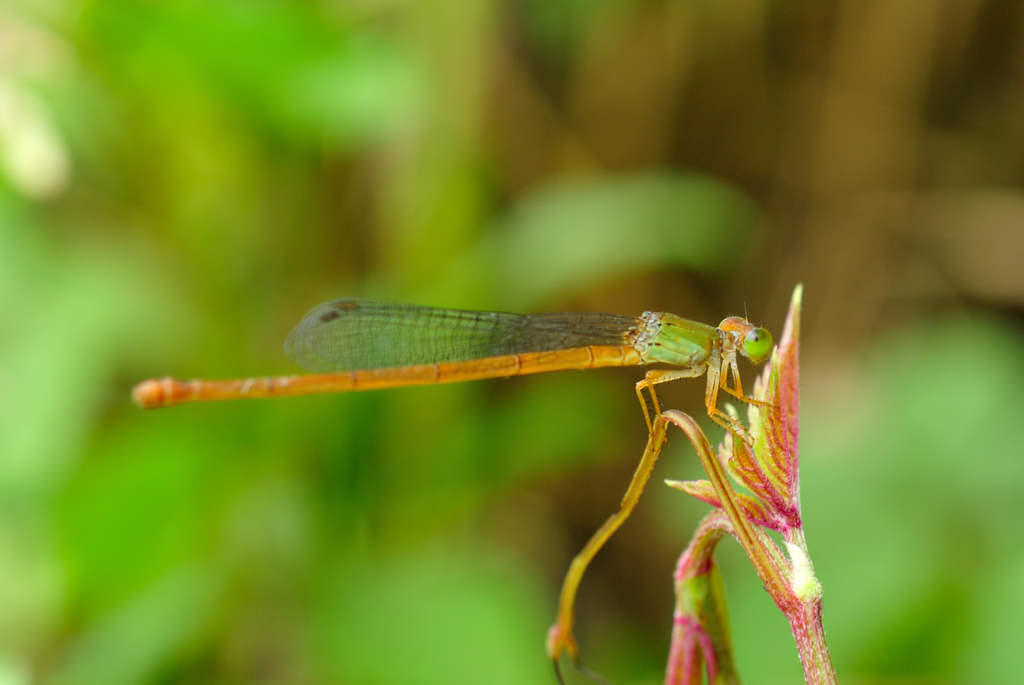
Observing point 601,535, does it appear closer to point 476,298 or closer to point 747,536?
point 747,536

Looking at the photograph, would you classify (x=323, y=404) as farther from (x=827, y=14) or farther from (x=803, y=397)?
(x=827, y=14)

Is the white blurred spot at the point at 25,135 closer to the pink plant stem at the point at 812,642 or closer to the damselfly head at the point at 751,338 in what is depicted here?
the damselfly head at the point at 751,338

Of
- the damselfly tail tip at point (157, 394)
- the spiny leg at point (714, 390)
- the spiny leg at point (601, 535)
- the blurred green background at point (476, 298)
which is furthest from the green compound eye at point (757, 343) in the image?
the damselfly tail tip at point (157, 394)

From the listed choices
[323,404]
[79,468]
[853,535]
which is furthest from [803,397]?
[79,468]

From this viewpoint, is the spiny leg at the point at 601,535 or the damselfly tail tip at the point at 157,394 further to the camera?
the damselfly tail tip at the point at 157,394

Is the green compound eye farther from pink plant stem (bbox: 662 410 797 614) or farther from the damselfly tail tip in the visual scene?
the damselfly tail tip

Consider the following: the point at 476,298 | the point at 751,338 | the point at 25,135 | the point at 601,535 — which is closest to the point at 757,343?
the point at 751,338

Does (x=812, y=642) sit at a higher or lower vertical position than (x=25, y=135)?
lower
